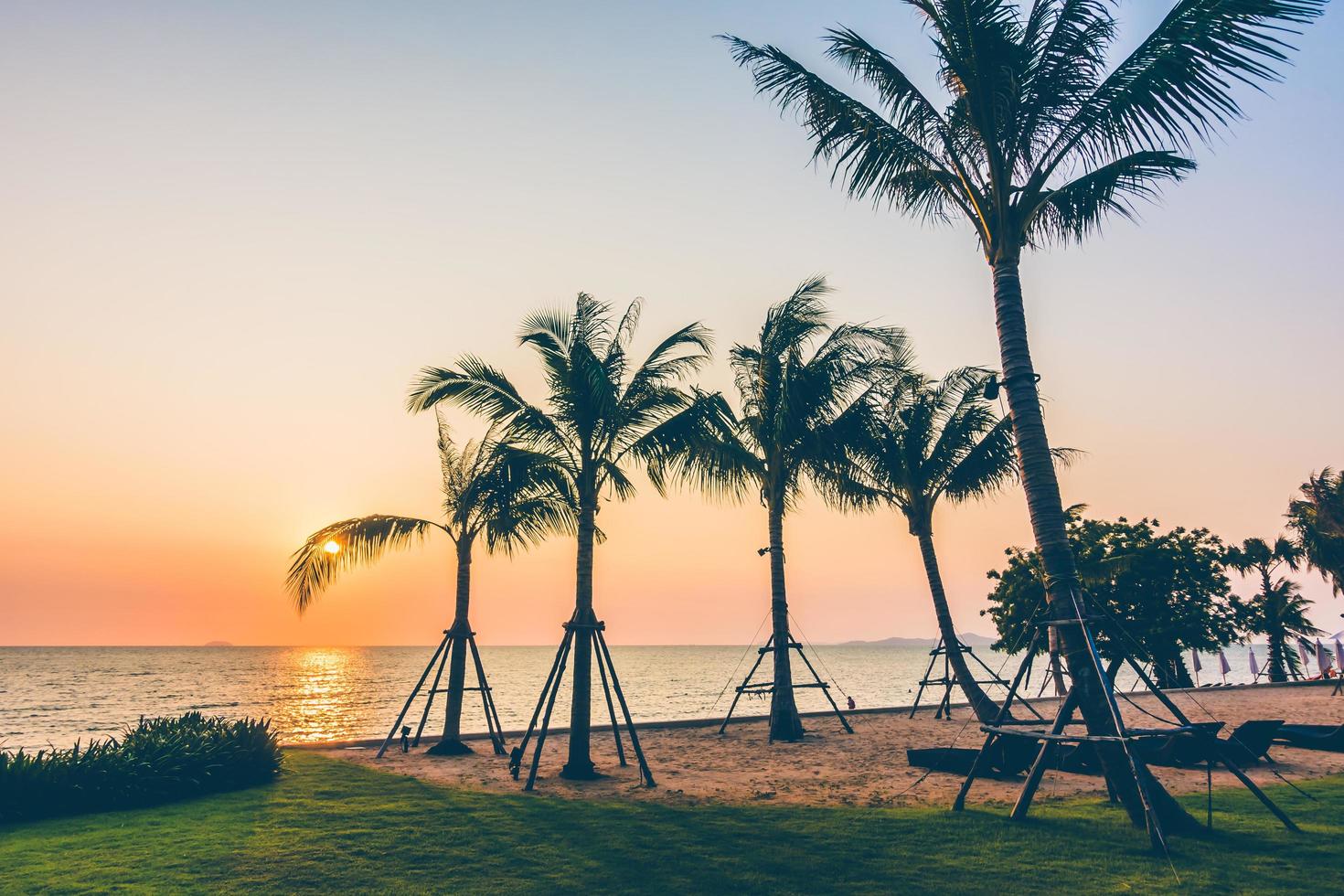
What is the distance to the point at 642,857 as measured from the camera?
28.0ft

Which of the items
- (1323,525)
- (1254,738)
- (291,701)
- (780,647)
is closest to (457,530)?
(780,647)

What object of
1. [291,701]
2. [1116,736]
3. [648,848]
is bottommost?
[291,701]

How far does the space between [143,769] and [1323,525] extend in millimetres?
45120

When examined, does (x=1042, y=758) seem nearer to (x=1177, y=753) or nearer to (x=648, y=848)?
(x=648, y=848)

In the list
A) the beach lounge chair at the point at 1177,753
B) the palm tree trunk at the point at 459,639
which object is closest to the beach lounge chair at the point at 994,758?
the beach lounge chair at the point at 1177,753

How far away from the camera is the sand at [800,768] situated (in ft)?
40.7

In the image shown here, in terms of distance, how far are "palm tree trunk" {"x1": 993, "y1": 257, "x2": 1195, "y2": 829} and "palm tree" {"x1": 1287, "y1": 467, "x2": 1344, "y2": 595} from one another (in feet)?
109

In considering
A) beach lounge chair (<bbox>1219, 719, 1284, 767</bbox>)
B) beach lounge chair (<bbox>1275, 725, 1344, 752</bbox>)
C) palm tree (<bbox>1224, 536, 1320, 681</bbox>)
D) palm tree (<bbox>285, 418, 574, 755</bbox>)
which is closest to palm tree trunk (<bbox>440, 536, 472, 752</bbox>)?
palm tree (<bbox>285, 418, 574, 755</bbox>)

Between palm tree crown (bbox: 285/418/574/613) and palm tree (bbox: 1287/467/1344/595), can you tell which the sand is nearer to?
palm tree crown (bbox: 285/418/574/613)

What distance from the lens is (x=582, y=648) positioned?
14.1 m

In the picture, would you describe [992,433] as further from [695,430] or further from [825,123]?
[825,123]

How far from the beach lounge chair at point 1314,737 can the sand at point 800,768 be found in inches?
8.0

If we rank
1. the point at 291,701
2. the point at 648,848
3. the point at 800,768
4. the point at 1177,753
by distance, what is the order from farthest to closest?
the point at 291,701 → the point at 800,768 → the point at 1177,753 → the point at 648,848

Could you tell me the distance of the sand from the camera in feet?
40.7
